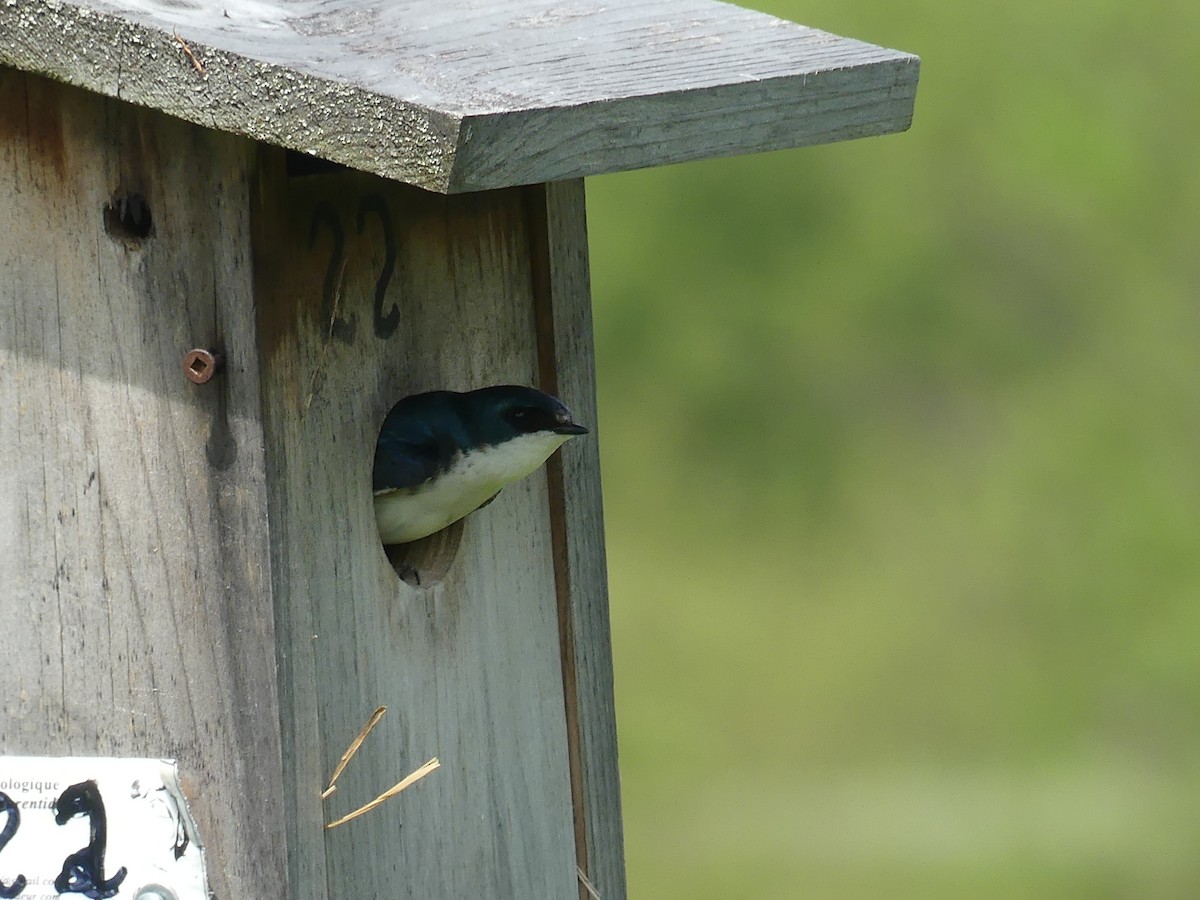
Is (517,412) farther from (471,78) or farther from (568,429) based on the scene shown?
(471,78)

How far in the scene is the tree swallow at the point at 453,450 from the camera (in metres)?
2.03

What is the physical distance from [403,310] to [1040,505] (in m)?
3.59

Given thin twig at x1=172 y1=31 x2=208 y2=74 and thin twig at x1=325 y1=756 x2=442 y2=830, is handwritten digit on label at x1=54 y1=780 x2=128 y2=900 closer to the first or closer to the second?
thin twig at x1=325 y1=756 x2=442 y2=830

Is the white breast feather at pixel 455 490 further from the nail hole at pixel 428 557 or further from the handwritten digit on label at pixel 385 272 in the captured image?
the handwritten digit on label at pixel 385 272

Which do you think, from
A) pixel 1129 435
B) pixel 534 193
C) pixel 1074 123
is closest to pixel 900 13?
pixel 1074 123

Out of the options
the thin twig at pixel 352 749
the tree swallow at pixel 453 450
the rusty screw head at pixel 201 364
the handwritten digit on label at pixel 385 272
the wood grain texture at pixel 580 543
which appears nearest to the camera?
the rusty screw head at pixel 201 364

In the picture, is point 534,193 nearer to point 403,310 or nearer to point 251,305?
point 403,310

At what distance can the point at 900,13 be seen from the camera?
16.4ft

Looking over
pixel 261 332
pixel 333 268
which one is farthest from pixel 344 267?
pixel 261 332

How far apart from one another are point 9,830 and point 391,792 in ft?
1.20

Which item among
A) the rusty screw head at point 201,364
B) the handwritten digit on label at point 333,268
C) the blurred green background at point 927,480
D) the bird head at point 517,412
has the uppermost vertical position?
the handwritten digit on label at point 333,268

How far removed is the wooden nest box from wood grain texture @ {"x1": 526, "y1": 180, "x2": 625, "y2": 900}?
0.23 metres

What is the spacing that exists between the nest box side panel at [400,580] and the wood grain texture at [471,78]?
0.16 metres

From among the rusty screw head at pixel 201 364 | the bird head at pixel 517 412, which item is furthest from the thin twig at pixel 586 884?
the rusty screw head at pixel 201 364
